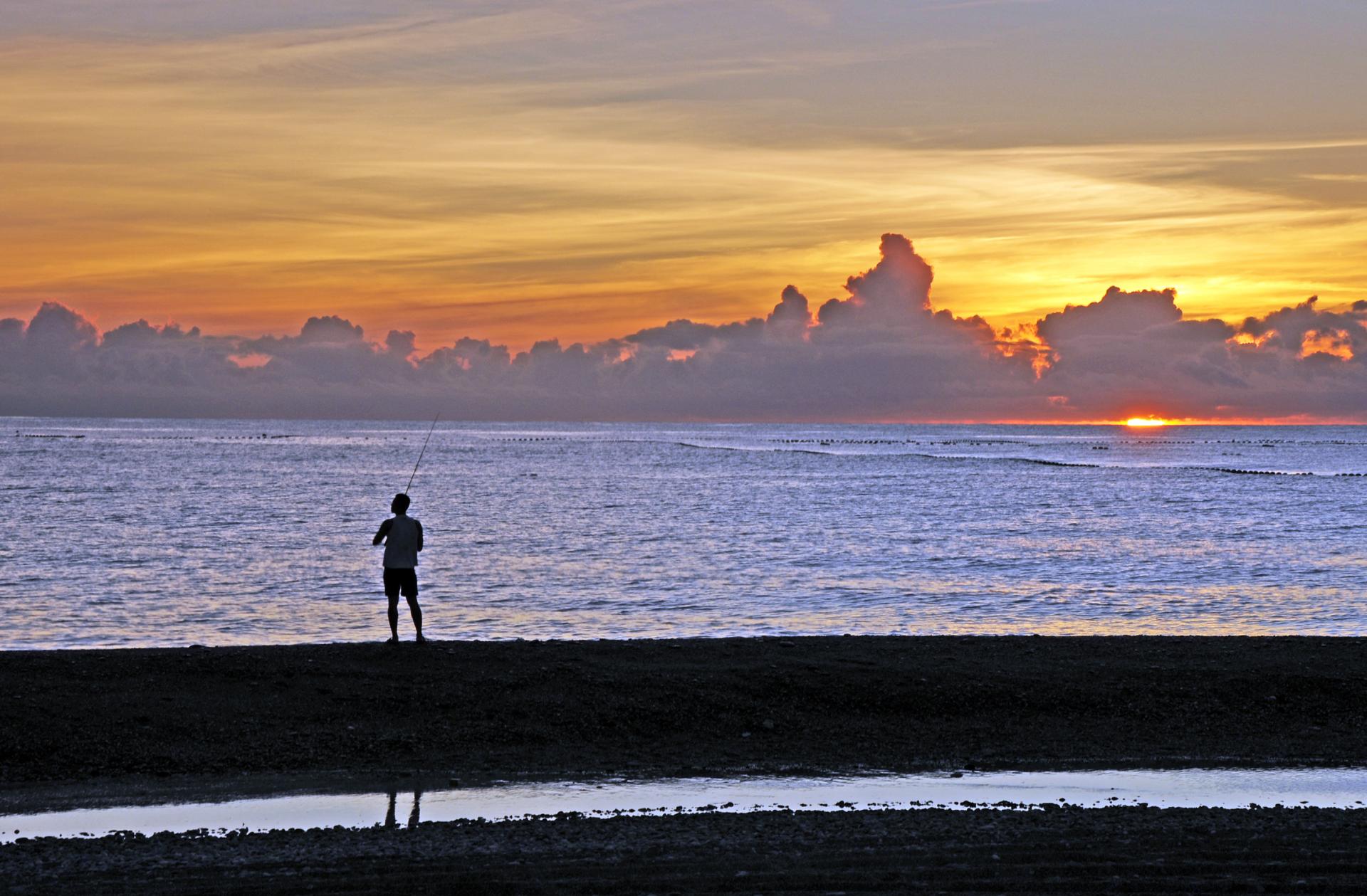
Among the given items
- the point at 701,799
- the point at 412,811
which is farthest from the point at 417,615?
the point at 701,799

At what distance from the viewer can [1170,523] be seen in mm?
52062

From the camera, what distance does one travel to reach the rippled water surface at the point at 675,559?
23750 millimetres

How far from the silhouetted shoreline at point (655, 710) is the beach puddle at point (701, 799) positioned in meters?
0.53

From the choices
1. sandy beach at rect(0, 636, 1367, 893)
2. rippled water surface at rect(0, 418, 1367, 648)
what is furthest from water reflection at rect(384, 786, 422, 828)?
rippled water surface at rect(0, 418, 1367, 648)

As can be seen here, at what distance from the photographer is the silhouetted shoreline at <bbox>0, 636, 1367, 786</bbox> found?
12.7 metres

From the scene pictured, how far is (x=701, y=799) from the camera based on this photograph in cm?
1138

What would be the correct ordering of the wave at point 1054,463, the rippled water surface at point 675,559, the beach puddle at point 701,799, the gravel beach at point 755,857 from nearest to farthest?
the gravel beach at point 755,857 < the beach puddle at point 701,799 < the rippled water surface at point 675,559 < the wave at point 1054,463

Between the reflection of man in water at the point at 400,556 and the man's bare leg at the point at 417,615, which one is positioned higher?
the reflection of man in water at the point at 400,556

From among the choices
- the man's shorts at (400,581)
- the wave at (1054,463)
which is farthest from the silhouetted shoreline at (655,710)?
the wave at (1054,463)

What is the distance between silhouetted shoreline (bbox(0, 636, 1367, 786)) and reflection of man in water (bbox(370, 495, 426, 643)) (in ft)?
1.66

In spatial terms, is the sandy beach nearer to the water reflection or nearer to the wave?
the water reflection

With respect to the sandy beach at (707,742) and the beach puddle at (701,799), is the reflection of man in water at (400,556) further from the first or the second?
the beach puddle at (701,799)

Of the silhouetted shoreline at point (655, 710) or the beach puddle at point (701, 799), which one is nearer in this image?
the beach puddle at point (701, 799)

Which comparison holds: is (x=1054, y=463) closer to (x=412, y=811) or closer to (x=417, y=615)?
(x=417, y=615)
